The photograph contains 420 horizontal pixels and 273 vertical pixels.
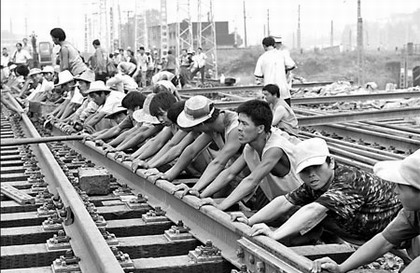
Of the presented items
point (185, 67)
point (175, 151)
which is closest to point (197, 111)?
point (175, 151)

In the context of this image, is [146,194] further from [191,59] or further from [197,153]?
[191,59]

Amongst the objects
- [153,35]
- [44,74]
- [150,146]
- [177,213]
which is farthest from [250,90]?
[153,35]

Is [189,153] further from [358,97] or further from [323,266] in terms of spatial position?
[358,97]

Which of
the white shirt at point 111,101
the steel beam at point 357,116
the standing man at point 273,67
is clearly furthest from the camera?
the standing man at point 273,67

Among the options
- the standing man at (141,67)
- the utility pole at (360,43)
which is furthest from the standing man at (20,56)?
the utility pole at (360,43)

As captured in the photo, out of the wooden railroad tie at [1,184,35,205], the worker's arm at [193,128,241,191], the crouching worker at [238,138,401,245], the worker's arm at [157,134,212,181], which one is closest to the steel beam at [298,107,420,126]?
the worker's arm at [157,134,212,181]

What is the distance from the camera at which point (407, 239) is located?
4160 mm

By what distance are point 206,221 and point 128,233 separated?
2.12ft

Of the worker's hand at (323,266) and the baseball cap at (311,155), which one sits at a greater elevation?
the baseball cap at (311,155)

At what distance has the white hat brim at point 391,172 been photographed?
366cm

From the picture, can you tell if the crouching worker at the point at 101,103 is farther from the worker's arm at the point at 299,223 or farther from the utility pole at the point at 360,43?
the utility pole at the point at 360,43

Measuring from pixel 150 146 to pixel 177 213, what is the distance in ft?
7.20

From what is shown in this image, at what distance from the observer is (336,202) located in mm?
4699

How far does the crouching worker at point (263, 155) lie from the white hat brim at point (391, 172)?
69.4 inches
